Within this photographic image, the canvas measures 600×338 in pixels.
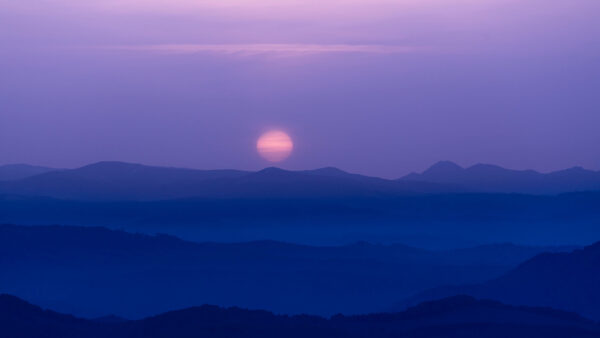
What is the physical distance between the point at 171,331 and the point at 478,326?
111 ft

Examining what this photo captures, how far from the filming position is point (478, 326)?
353 feet

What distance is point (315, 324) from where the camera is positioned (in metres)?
109

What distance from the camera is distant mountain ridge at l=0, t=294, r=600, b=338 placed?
103812 millimetres

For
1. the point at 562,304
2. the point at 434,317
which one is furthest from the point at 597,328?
the point at 562,304

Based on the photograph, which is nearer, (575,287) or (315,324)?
(315,324)

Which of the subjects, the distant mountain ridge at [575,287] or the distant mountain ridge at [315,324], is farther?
the distant mountain ridge at [575,287]

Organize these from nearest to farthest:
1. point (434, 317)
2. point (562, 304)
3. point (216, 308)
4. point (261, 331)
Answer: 1. point (261, 331)
2. point (216, 308)
3. point (434, 317)
4. point (562, 304)

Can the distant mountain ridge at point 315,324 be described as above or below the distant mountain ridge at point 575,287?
below

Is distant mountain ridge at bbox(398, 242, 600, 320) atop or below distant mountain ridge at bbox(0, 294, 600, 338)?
atop

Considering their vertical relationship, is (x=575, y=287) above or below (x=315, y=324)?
above

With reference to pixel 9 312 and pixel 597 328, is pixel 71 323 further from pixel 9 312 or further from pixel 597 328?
pixel 597 328

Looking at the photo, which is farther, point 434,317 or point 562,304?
point 562,304

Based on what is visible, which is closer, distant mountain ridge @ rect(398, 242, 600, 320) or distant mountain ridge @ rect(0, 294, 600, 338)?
distant mountain ridge @ rect(0, 294, 600, 338)

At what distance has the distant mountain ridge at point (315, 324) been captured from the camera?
10381 centimetres
